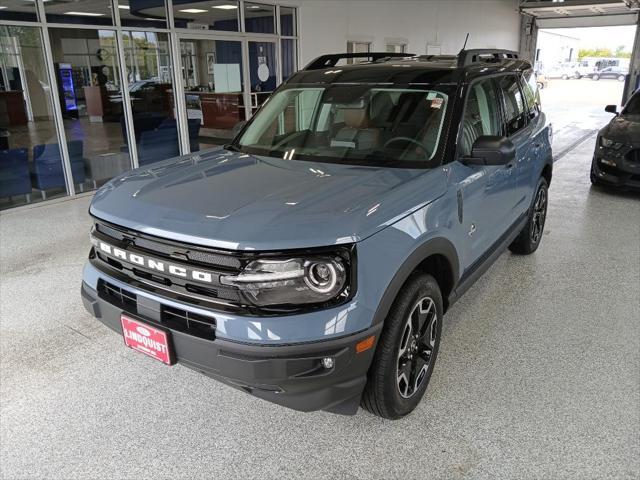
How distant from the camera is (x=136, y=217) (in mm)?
2076

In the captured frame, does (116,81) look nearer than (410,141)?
No

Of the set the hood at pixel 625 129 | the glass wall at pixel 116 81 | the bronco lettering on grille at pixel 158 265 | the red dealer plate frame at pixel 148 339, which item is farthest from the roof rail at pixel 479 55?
the hood at pixel 625 129

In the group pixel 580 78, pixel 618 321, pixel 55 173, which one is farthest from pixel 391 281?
pixel 580 78

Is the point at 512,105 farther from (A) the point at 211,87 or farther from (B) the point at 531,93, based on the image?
(A) the point at 211,87

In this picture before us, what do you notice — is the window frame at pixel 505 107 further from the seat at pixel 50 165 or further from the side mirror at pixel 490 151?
the seat at pixel 50 165

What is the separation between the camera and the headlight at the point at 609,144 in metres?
6.39

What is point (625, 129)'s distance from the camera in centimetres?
648

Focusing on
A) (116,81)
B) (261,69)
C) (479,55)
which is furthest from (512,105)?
(261,69)

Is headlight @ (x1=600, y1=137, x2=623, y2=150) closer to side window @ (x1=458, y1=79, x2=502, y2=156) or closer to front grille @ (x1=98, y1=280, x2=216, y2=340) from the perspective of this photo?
side window @ (x1=458, y1=79, x2=502, y2=156)

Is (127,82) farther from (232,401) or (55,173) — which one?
(232,401)

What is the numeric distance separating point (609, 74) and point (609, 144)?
28.4 metres

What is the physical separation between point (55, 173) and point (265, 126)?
4.66m

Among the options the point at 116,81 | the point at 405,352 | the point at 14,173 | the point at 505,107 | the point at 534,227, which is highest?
the point at 116,81

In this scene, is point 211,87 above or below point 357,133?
above
